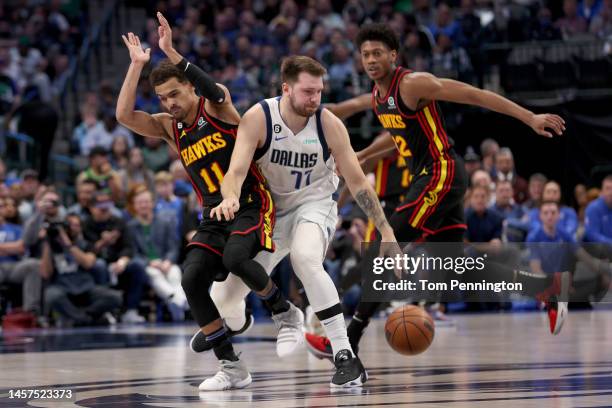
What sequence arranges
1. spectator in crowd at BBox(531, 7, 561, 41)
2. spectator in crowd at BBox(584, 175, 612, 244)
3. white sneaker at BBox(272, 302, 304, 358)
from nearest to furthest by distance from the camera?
white sneaker at BBox(272, 302, 304, 358)
spectator in crowd at BBox(584, 175, 612, 244)
spectator in crowd at BBox(531, 7, 561, 41)

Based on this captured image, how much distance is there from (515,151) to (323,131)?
393 inches

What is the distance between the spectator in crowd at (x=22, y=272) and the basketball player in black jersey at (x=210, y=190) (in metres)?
6.46

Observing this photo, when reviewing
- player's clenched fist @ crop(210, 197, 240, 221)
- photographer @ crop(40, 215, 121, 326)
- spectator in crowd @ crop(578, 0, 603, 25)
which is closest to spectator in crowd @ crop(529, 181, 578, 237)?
spectator in crowd @ crop(578, 0, 603, 25)

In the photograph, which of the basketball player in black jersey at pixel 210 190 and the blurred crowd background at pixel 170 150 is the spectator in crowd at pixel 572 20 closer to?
the blurred crowd background at pixel 170 150

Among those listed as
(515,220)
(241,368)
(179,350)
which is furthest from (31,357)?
(515,220)

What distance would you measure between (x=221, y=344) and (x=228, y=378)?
22 centimetres

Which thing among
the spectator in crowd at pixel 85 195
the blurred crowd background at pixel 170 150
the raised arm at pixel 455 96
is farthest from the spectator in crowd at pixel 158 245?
the raised arm at pixel 455 96

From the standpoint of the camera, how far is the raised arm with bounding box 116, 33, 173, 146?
25.3ft

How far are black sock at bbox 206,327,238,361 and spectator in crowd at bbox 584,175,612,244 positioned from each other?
8.62m

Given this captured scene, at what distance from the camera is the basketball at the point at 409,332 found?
827 centimetres

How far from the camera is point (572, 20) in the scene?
62.1 feet

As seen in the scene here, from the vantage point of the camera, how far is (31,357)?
967cm

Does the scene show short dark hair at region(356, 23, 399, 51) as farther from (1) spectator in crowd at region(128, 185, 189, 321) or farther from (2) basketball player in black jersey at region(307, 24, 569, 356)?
(1) spectator in crowd at region(128, 185, 189, 321)

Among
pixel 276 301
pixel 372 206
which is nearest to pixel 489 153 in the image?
pixel 372 206
